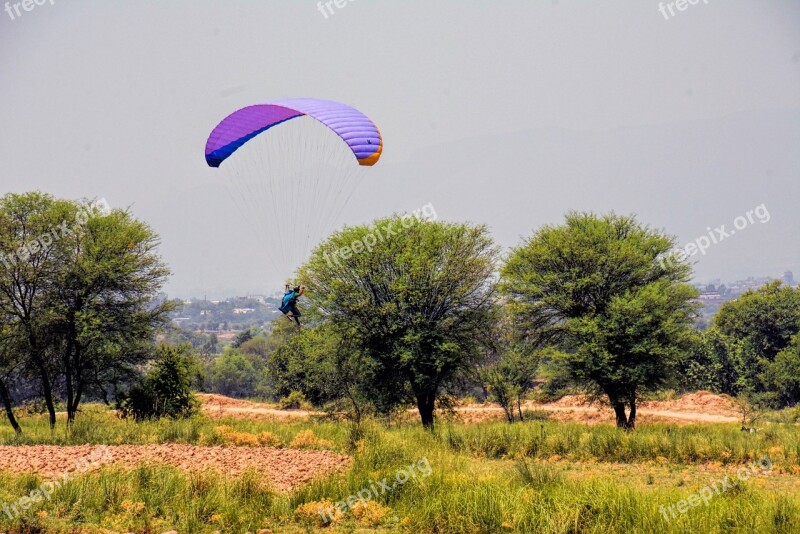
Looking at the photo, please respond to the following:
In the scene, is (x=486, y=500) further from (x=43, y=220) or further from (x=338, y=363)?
(x=43, y=220)

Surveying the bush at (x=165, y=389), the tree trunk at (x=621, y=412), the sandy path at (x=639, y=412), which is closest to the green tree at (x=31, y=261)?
the bush at (x=165, y=389)

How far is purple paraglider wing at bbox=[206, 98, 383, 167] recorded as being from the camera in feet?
62.2

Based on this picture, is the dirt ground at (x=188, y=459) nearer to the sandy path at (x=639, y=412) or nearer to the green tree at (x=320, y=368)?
the green tree at (x=320, y=368)

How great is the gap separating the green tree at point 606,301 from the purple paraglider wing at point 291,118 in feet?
31.1

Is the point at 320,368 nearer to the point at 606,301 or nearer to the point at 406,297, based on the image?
the point at 406,297

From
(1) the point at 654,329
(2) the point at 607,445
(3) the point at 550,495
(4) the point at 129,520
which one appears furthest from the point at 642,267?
(4) the point at 129,520

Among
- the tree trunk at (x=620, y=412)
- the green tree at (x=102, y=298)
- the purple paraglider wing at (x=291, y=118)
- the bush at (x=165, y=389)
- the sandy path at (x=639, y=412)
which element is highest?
the purple paraglider wing at (x=291, y=118)

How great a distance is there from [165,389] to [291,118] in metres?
14.1

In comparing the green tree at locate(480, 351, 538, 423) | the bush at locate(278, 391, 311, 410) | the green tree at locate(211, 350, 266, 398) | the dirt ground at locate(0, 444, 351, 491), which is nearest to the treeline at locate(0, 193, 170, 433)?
the dirt ground at locate(0, 444, 351, 491)

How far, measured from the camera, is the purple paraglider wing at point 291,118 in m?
19.0

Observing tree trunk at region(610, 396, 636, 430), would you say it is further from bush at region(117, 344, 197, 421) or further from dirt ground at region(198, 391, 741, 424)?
bush at region(117, 344, 197, 421)

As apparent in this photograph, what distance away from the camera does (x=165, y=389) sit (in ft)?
90.2

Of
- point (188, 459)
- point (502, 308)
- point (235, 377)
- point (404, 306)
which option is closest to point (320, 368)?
point (404, 306)

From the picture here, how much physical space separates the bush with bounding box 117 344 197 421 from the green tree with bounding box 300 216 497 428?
289 inches
